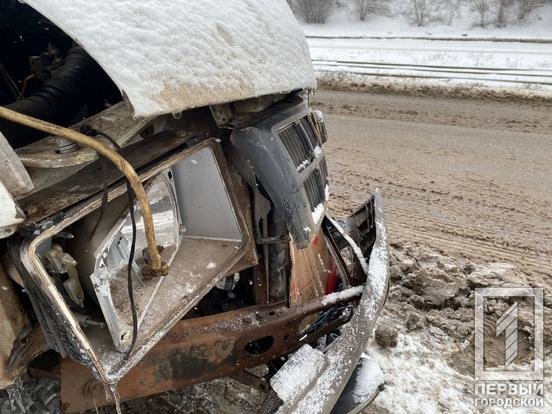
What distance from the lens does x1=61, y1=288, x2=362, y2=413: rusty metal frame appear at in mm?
2072

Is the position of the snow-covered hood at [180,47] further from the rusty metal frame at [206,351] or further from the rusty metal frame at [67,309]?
the rusty metal frame at [206,351]

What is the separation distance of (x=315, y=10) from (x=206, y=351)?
25055 mm

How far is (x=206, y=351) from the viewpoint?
2242 mm

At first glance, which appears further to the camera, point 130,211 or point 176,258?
point 176,258

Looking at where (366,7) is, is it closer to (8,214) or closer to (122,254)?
(122,254)

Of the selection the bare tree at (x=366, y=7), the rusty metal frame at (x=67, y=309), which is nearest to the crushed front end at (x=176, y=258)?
the rusty metal frame at (x=67, y=309)

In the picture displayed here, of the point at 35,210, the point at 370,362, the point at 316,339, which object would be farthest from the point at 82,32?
the point at 370,362

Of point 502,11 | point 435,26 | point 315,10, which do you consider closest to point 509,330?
point 435,26

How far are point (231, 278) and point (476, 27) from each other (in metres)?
21.4

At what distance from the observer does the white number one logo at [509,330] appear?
3.19 m

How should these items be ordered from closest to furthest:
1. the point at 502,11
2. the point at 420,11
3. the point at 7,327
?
the point at 7,327, the point at 502,11, the point at 420,11

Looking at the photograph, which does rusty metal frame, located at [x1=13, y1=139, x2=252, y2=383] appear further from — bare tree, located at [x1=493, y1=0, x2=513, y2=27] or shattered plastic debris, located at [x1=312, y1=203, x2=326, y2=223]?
bare tree, located at [x1=493, y1=0, x2=513, y2=27]

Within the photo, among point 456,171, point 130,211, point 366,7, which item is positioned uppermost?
point 130,211

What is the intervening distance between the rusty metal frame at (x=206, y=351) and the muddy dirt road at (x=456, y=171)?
227 centimetres
